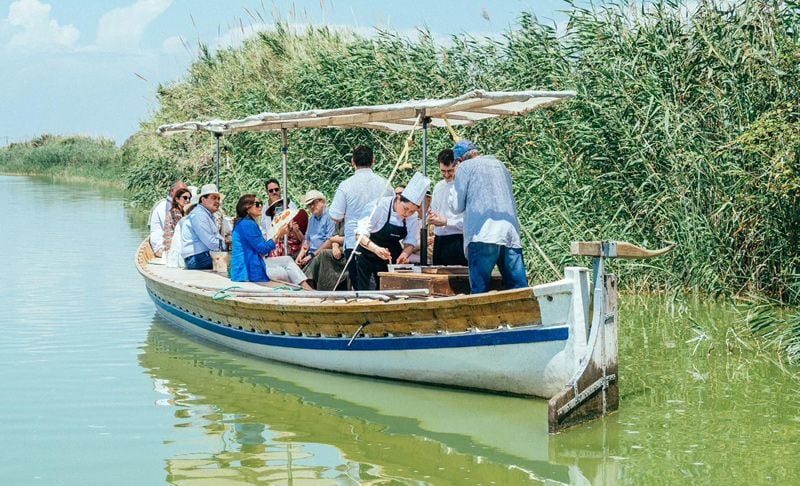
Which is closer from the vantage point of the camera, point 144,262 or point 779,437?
point 779,437

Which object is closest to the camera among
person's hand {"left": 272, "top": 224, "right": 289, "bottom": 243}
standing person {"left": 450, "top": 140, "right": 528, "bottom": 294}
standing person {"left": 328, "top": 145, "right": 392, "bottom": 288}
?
standing person {"left": 450, "top": 140, "right": 528, "bottom": 294}

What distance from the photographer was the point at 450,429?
25.0 ft

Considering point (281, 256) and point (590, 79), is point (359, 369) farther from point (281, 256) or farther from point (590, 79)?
point (590, 79)

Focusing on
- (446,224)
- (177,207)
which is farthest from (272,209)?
(446,224)

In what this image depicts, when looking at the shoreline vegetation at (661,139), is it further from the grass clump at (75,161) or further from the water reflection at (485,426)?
the grass clump at (75,161)

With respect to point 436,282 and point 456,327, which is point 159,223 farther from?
point 456,327

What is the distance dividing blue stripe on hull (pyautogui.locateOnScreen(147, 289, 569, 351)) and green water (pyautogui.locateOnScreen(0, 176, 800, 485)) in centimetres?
27

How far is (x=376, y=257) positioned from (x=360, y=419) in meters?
2.14

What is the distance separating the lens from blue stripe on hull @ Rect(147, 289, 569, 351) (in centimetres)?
780

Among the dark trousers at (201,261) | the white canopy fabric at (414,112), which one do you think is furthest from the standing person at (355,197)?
the dark trousers at (201,261)

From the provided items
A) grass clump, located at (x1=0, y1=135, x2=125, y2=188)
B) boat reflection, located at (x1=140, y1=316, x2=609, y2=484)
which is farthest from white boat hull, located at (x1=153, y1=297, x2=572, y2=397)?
grass clump, located at (x1=0, y1=135, x2=125, y2=188)

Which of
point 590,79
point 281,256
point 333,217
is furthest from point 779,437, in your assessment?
point 590,79

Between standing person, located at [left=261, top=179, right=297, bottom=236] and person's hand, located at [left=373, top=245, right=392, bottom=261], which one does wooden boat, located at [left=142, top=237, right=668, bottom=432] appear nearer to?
person's hand, located at [left=373, top=245, right=392, bottom=261]

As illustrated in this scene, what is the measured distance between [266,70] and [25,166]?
45.5 m
